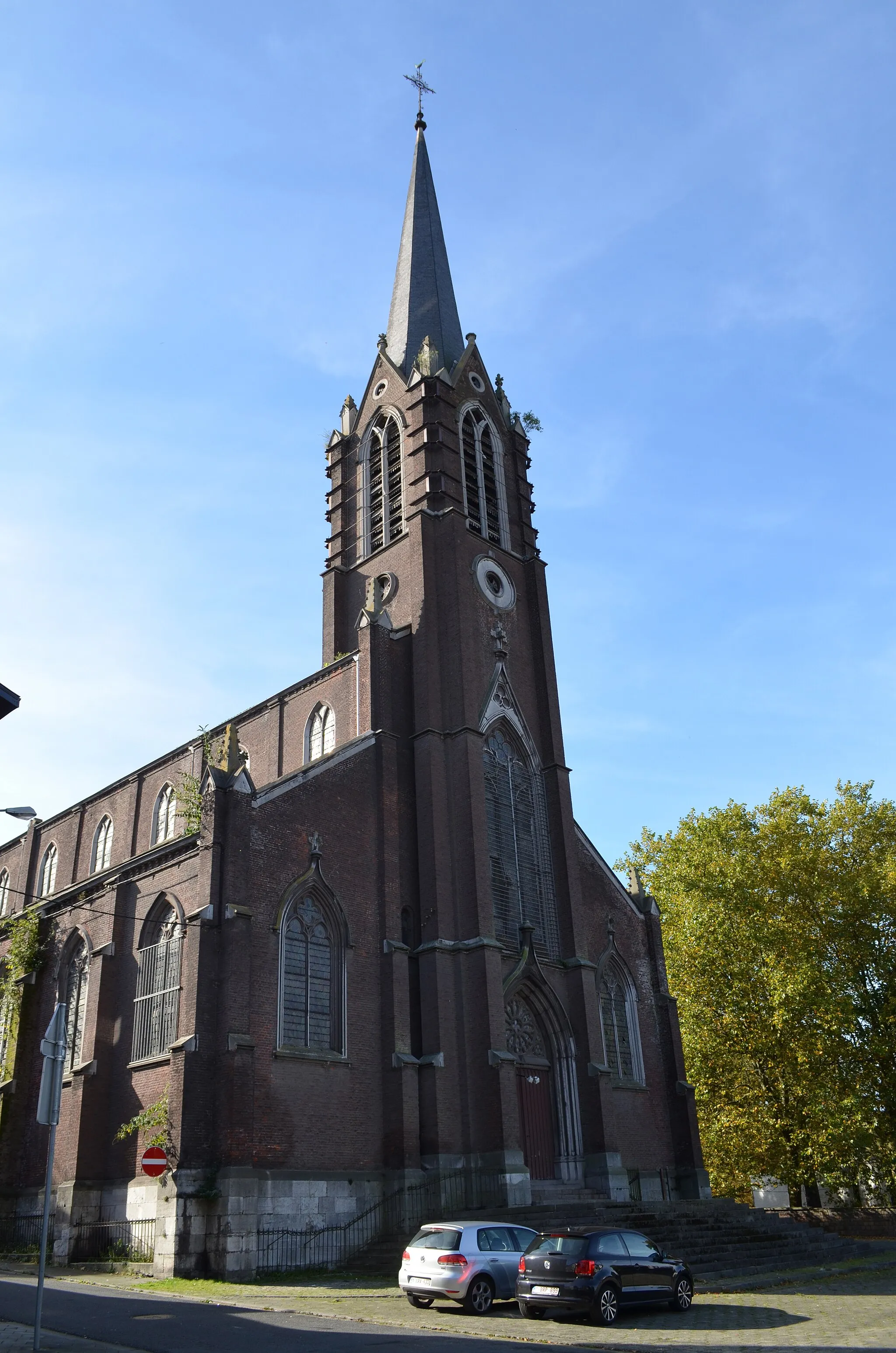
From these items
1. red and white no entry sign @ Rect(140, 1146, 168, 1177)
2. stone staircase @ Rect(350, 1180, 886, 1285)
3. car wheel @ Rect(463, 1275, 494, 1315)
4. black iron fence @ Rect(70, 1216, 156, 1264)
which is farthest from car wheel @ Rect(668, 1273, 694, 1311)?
black iron fence @ Rect(70, 1216, 156, 1264)

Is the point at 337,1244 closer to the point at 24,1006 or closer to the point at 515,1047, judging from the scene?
the point at 515,1047

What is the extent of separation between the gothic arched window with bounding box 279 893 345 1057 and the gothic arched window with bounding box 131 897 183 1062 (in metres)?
2.64

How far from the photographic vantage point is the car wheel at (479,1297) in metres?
16.8

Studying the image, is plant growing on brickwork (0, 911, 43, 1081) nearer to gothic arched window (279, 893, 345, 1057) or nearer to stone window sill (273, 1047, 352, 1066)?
gothic arched window (279, 893, 345, 1057)

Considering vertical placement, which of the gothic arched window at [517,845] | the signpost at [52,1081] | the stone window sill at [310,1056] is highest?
the gothic arched window at [517,845]

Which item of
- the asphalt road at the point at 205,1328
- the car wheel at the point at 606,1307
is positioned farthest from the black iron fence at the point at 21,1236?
the car wheel at the point at 606,1307

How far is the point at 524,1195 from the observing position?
25.1 m

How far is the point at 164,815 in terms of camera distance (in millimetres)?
37438

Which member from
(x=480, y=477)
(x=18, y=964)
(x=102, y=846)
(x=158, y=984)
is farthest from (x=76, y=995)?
(x=480, y=477)

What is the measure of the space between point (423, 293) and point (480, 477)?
29.2 ft

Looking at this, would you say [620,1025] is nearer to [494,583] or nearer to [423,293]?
[494,583]

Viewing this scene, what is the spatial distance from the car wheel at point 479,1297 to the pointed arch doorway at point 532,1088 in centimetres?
1058

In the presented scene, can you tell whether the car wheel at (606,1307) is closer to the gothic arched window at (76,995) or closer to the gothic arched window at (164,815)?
Result: the gothic arched window at (76,995)

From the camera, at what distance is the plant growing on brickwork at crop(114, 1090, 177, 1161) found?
22.3m
